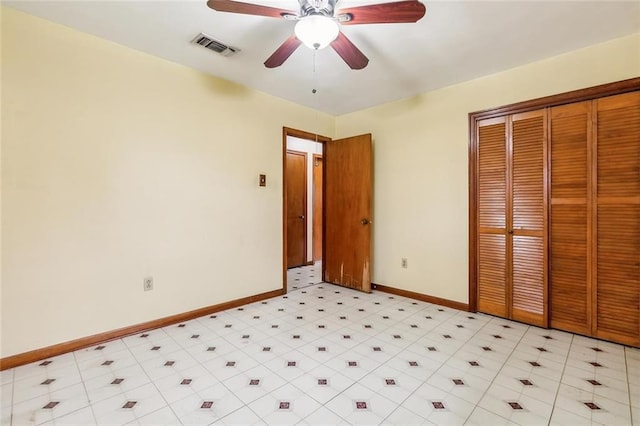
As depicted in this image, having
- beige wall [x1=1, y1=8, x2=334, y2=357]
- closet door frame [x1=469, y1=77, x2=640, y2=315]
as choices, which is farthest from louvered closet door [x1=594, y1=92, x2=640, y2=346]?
beige wall [x1=1, y1=8, x2=334, y2=357]

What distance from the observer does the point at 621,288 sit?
2510 millimetres

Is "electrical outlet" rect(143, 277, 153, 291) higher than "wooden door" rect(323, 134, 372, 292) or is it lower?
lower

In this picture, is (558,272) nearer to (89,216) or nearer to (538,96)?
(538,96)

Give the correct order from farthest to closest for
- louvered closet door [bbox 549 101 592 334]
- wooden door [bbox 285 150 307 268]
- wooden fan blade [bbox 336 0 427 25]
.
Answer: wooden door [bbox 285 150 307 268] → louvered closet door [bbox 549 101 592 334] → wooden fan blade [bbox 336 0 427 25]

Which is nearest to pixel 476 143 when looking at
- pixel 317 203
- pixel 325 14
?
pixel 325 14

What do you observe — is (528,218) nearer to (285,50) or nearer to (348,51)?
(348,51)

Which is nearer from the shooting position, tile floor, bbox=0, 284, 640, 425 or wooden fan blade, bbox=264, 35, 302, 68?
tile floor, bbox=0, 284, 640, 425

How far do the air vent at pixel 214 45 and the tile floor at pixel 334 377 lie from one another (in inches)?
101

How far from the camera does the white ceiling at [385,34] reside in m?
2.11

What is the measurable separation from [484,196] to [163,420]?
3.34 meters

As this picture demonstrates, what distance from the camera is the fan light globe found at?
1.66 metres

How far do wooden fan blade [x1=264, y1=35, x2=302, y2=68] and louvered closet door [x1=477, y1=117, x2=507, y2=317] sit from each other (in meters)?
2.27

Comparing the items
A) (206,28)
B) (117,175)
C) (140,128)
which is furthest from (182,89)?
(117,175)

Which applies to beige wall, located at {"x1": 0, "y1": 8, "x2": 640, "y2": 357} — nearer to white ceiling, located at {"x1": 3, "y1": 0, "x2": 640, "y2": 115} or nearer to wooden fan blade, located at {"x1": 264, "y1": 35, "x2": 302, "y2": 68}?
white ceiling, located at {"x1": 3, "y1": 0, "x2": 640, "y2": 115}
